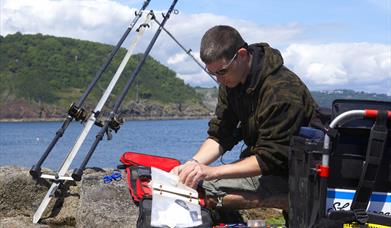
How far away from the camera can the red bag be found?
17.1ft

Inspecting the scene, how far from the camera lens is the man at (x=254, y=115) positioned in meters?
4.39

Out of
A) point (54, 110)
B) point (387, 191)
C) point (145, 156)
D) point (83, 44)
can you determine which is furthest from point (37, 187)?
point (83, 44)

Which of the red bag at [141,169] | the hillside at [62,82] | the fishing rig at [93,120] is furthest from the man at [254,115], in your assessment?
the hillside at [62,82]

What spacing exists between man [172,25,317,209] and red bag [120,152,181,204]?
1.78 ft

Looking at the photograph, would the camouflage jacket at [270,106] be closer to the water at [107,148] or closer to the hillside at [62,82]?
the water at [107,148]

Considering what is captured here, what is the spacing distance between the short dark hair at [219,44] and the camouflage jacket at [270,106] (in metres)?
0.25

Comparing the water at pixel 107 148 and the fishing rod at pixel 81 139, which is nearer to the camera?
the fishing rod at pixel 81 139

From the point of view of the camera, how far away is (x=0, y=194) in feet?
23.6

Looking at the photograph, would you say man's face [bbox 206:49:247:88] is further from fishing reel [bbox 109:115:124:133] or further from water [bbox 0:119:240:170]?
water [bbox 0:119:240:170]

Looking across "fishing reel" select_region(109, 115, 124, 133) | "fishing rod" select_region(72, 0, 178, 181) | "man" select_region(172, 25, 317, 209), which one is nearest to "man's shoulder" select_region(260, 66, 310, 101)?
"man" select_region(172, 25, 317, 209)

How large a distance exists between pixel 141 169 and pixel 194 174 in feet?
3.63

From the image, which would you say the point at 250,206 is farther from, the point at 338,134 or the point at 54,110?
the point at 54,110

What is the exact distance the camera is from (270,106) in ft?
14.4

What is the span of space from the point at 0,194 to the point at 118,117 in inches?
58.5
